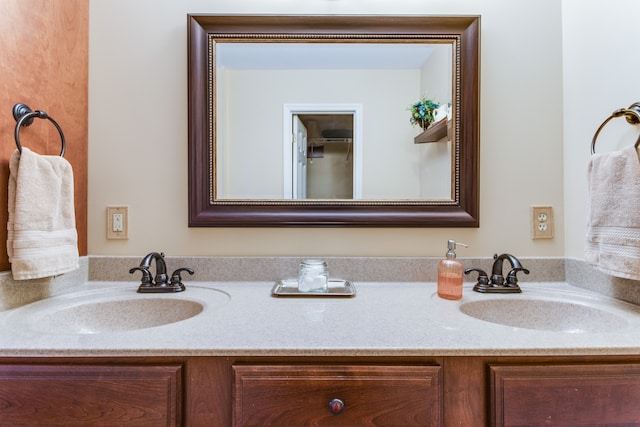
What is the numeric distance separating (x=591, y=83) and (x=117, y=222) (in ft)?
5.73

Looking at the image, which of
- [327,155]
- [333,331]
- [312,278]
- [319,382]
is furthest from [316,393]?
[327,155]

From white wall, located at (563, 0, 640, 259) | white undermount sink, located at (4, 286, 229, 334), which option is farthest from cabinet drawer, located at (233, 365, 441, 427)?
white wall, located at (563, 0, 640, 259)

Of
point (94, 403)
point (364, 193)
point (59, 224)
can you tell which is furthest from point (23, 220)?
point (364, 193)

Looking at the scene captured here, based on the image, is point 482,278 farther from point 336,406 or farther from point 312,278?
point 336,406

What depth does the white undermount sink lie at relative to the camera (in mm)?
1010

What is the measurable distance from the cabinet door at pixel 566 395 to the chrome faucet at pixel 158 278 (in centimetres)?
96

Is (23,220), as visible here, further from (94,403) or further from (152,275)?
(94,403)

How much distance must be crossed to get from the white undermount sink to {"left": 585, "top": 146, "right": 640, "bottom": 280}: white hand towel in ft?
3.67

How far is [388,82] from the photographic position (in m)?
1.23

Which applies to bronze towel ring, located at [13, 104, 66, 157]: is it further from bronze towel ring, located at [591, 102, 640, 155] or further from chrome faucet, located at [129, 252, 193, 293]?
bronze towel ring, located at [591, 102, 640, 155]

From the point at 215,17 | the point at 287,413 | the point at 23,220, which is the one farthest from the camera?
the point at 215,17

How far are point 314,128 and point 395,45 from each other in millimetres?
436

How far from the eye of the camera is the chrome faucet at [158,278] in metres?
1.11

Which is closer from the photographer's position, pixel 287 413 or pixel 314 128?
pixel 287 413
